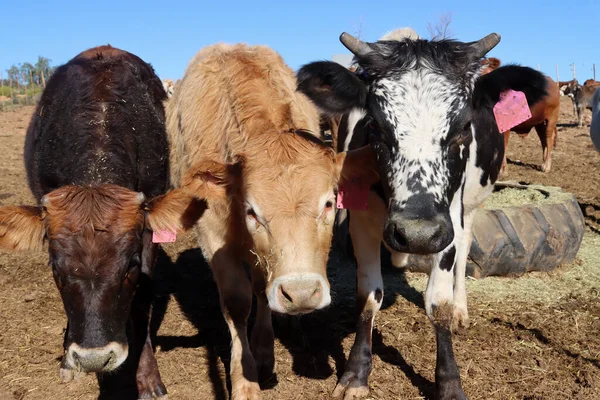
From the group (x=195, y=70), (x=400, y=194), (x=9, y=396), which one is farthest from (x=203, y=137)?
(x=9, y=396)

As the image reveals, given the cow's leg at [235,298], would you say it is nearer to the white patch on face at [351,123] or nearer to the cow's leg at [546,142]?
the white patch on face at [351,123]

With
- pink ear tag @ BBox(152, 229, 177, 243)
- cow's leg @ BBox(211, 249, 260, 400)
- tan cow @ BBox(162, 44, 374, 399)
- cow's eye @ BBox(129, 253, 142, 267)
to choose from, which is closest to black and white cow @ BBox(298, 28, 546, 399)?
tan cow @ BBox(162, 44, 374, 399)

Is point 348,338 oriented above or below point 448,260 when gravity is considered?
below

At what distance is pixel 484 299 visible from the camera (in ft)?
17.0

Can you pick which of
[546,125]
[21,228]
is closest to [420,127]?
[21,228]

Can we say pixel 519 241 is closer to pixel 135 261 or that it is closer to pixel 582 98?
pixel 135 261

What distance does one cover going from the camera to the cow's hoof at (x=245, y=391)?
11.1ft

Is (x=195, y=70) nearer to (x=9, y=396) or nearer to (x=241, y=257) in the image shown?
(x=241, y=257)

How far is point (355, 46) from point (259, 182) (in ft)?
3.95

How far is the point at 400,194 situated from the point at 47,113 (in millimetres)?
2912

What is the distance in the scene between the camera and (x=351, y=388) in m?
Result: 3.57

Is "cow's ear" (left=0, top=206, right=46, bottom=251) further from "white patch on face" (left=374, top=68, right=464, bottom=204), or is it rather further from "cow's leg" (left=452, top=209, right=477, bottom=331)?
"cow's leg" (left=452, top=209, right=477, bottom=331)

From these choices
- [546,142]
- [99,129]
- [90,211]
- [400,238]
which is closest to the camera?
[90,211]

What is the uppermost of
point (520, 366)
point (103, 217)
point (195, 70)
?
point (195, 70)
